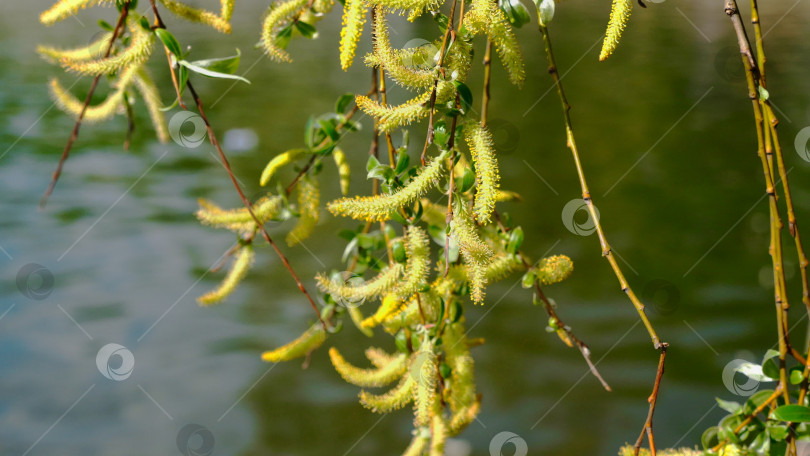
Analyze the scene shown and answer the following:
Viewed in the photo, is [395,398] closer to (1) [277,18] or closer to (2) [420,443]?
(2) [420,443]

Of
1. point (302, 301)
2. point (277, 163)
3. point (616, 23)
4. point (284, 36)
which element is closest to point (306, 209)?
point (277, 163)

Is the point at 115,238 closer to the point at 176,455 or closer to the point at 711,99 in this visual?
the point at 176,455

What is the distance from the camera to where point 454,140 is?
1.71ft

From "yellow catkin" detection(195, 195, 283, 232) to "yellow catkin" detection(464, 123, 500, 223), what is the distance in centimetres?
34

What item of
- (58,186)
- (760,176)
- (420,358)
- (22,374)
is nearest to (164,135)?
(420,358)

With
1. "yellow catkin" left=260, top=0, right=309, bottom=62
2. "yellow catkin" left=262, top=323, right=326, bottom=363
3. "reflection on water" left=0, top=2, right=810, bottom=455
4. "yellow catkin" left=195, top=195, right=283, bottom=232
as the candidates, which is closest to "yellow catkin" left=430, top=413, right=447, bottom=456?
"yellow catkin" left=262, top=323, right=326, bottom=363

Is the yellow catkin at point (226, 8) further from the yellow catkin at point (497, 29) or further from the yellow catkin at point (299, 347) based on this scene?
the yellow catkin at point (299, 347)

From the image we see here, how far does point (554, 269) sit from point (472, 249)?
27 centimetres

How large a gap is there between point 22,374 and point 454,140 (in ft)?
7.02

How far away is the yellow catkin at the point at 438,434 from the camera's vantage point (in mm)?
757

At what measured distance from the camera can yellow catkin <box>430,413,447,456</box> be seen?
0.76 meters

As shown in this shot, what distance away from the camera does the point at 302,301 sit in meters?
2.79

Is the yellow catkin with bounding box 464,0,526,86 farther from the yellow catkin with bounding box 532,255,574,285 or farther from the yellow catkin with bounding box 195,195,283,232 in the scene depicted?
the yellow catkin with bounding box 195,195,283,232

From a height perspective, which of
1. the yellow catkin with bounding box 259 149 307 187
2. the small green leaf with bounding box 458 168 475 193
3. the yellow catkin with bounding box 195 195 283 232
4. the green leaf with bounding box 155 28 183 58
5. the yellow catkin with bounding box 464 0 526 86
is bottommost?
the yellow catkin with bounding box 195 195 283 232
